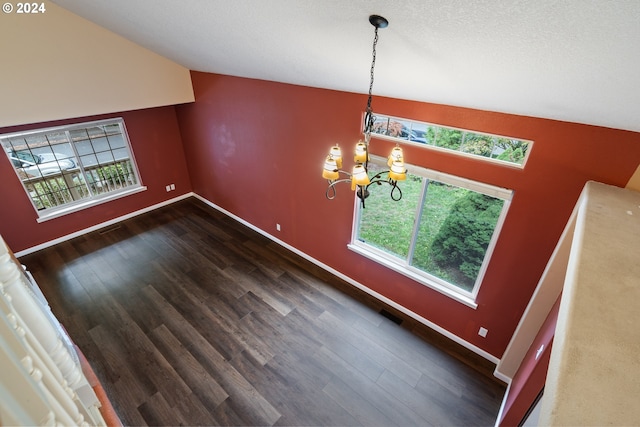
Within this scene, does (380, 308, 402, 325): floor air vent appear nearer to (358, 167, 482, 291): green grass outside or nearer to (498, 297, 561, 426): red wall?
(358, 167, 482, 291): green grass outside

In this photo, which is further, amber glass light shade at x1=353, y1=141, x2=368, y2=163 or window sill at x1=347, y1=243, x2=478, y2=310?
window sill at x1=347, y1=243, x2=478, y2=310

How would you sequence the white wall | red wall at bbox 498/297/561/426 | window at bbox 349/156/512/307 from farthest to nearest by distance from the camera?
1. the white wall
2. window at bbox 349/156/512/307
3. red wall at bbox 498/297/561/426

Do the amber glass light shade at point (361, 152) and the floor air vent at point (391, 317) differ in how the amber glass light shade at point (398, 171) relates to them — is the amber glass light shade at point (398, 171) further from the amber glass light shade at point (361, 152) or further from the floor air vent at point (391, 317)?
the floor air vent at point (391, 317)

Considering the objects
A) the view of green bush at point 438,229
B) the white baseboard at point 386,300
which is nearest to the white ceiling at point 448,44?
the view of green bush at point 438,229

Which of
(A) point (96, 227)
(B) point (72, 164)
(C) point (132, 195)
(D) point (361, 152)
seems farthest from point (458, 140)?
(A) point (96, 227)

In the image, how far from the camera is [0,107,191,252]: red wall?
175 inches

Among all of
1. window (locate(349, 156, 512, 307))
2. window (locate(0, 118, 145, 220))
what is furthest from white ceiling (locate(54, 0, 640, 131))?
window (locate(0, 118, 145, 220))

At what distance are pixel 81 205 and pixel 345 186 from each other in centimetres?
484

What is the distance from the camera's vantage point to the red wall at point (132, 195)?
4441 millimetres

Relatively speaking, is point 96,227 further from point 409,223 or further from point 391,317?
point 409,223

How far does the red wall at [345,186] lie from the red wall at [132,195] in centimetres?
33

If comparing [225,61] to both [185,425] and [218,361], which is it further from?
[185,425]

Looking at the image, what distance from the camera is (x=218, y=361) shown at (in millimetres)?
3318

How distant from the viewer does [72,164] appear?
16.3ft
